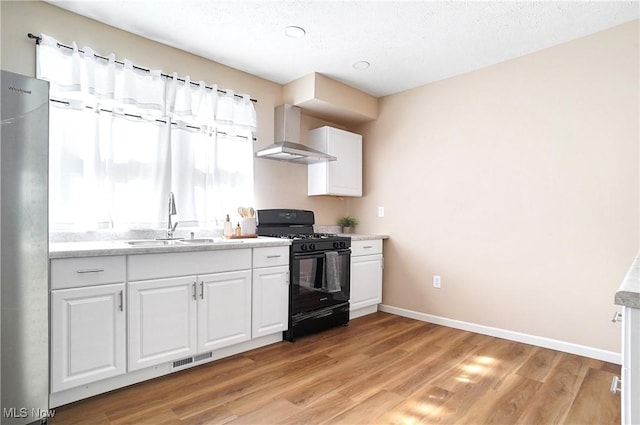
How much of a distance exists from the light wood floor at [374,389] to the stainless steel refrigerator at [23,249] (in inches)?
10.6

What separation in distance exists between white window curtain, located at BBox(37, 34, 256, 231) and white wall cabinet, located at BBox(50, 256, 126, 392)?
0.66 meters

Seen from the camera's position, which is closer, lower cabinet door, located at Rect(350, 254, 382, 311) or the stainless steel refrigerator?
the stainless steel refrigerator

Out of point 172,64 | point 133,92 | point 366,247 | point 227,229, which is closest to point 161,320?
point 227,229

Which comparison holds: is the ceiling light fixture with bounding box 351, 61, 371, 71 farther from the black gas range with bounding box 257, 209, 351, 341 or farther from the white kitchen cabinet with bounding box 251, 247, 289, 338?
the white kitchen cabinet with bounding box 251, 247, 289, 338

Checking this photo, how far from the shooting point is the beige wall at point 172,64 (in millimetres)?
2307

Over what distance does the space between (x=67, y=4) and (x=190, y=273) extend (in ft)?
6.59

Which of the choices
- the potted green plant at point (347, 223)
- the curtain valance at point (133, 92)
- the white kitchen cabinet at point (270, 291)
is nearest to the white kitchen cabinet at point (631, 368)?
the white kitchen cabinet at point (270, 291)

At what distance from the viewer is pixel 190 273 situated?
2439 mm

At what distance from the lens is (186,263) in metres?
2.42

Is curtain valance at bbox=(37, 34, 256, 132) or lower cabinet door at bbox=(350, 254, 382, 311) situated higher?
curtain valance at bbox=(37, 34, 256, 132)

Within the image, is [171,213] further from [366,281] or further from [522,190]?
[522,190]

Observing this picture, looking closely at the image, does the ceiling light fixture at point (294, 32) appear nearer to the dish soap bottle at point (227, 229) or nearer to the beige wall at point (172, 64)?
the beige wall at point (172, 64)

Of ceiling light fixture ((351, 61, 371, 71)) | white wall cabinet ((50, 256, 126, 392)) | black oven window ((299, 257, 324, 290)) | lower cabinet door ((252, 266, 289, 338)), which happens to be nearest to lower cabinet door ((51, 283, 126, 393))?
white wall cabinet ((50, 256, 126, 392))

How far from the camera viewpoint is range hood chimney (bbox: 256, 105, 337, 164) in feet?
11.5
